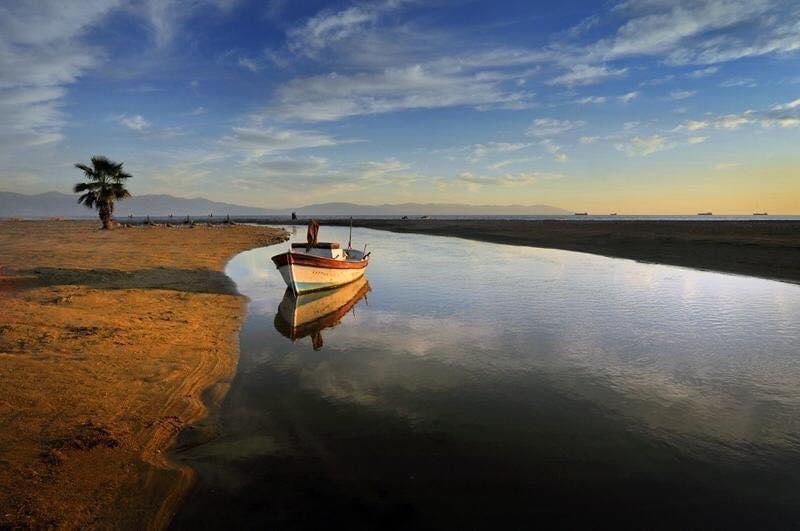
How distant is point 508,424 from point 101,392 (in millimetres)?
8345

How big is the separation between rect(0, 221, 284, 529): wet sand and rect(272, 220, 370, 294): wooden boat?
3.58 m

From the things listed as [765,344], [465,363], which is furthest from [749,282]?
[465,363]

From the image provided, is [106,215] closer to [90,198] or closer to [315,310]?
[90,198]

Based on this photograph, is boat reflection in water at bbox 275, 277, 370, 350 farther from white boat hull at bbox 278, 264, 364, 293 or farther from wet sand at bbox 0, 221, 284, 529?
wet sand at bbox 0, 221, 284, 529

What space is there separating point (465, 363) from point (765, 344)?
32.8 feet

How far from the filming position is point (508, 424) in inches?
362

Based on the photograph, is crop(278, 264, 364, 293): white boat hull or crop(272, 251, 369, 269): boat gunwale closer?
crop(272, 251, 369, 269): boat gunwale

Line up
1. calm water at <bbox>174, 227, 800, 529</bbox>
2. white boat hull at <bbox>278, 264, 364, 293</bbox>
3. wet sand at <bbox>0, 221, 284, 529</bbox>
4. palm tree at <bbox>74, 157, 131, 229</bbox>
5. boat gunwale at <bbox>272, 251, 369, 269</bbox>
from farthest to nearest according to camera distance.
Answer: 1. palm tree at <bbox>74, 157, 131, 229</bbox>
2. white boat hull at <bbox>278, 264, 364, 293</bbox>
3. boat gunwale at <bbox>272, 251, 369, 269</bbox>
4. calm water at <bbox>174, 227, 800, 529</bbox>
5. wet sand at <bbox>0, 221, 284, 529</bbox>

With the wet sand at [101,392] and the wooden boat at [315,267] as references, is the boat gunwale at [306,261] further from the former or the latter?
the wet sand at [101,392]

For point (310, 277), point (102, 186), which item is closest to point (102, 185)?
point (102, 186)

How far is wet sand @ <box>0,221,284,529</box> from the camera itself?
6191 millimetres

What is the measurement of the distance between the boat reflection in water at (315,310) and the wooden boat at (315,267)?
508 mm

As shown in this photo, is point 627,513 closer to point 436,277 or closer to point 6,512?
point 6,512

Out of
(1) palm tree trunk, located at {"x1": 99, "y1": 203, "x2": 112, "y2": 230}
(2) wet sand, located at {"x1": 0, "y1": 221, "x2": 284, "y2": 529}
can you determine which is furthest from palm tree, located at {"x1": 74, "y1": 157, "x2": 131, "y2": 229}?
(2) wet sand, located at {"x1": 0, "y1": 221, "x2": 284, "y2": 529}
